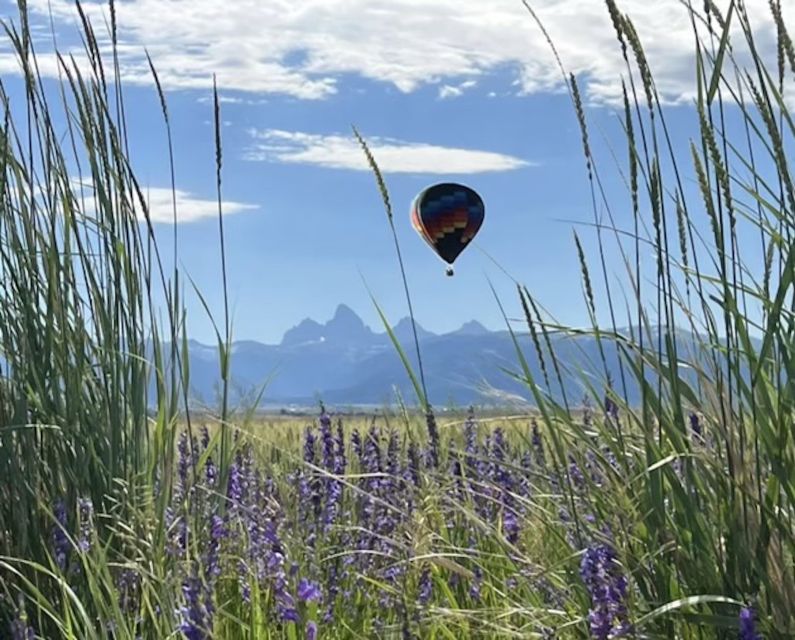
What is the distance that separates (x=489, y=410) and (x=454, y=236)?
8.54m

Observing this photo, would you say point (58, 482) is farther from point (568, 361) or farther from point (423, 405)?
point (568, 361)

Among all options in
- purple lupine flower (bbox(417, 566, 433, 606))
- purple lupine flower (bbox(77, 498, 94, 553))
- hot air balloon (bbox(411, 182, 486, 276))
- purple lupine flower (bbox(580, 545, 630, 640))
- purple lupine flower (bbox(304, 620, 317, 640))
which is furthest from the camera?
hot air balloon (bbox(411, 182, 486, 276))

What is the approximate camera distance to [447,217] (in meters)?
12.2

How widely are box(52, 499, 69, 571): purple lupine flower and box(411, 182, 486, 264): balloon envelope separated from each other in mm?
9200

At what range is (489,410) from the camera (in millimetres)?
3615

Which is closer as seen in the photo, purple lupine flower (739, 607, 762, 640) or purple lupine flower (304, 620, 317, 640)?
purple lupine flower (739, 607, 762, 640)

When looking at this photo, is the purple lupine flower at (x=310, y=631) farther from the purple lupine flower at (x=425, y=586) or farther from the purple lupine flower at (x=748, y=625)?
the purple lupine flower at (x=748, y=625)

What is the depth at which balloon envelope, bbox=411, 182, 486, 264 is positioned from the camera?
12.0 metres

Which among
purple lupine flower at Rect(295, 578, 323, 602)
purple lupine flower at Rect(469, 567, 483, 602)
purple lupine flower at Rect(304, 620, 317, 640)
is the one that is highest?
purple lupine flower at Rect(295, 578, 323, 602)

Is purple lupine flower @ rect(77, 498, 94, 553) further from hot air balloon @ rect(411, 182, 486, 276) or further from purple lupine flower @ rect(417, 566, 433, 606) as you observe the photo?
hot air balloon @ rect(411, 182, 486, 276)

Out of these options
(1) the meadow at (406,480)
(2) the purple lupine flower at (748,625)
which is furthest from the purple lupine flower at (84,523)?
(2) the purple lupine flower at (748,625)

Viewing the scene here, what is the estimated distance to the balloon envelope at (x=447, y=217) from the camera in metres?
12.0

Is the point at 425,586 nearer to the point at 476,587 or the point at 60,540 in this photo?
the point at 476,587

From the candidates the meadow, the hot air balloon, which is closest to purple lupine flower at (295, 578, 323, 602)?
the meadow
